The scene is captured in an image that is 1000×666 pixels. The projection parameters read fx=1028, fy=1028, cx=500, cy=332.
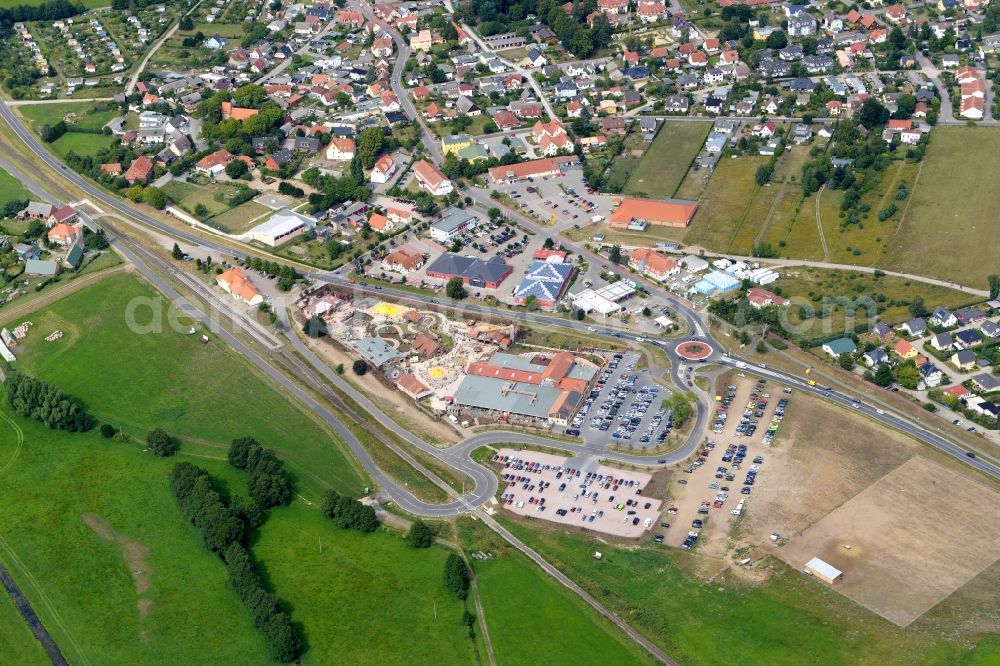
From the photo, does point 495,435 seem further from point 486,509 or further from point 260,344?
point 260,344

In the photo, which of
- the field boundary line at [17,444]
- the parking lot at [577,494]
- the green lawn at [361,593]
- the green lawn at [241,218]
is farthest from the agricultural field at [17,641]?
the green lawn at [241,218]

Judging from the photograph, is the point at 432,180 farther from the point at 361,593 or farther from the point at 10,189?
the point at 361,593

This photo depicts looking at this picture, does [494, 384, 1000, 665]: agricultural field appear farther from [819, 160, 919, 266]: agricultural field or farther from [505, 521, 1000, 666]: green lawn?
[819, 160, 919, 266]: agricultural field

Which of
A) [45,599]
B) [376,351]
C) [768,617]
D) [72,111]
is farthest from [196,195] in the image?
[768,617]

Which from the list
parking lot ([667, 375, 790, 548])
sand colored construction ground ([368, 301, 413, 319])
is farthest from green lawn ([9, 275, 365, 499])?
parking lot ([667, 375, 790, 548])

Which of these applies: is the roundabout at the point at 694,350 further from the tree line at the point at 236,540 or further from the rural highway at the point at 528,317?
the tree line at the point at 236,540
